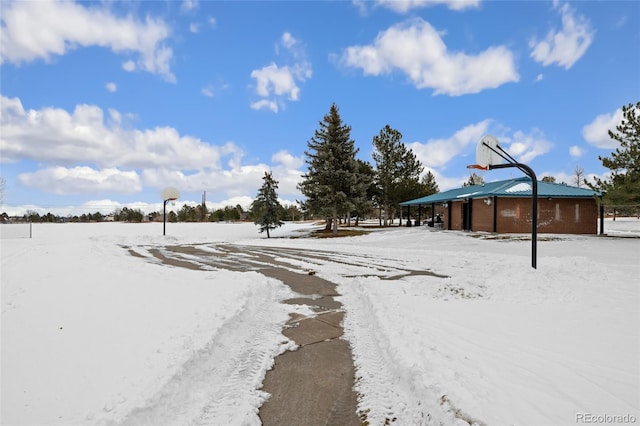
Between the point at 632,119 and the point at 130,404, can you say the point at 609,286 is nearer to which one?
the point at 130,404

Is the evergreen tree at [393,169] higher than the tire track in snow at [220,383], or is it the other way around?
the evergreen tree at [393,169]

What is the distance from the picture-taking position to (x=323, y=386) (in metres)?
3.55

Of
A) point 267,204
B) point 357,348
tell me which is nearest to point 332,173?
point 267,204

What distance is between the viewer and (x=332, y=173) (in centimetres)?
2955

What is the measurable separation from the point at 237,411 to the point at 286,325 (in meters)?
2.49

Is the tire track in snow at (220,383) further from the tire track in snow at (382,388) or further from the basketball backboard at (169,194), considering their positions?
the basketball backboard at (169,194)

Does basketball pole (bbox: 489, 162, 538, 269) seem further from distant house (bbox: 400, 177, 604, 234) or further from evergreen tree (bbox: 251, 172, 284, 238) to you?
evergreen tree (bbox: 251, 172, 284, 238)

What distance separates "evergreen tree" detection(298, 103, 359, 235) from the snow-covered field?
2162 cm

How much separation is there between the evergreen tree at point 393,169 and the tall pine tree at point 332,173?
10547 mm

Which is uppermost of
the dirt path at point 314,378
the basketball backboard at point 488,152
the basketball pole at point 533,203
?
the basketball backboard at point 488,152

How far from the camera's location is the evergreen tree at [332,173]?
29.8m

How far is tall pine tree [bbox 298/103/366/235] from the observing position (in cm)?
2975

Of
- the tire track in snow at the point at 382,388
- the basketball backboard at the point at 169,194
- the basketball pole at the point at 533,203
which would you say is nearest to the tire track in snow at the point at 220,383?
the tire track in snow at the point at 382,388

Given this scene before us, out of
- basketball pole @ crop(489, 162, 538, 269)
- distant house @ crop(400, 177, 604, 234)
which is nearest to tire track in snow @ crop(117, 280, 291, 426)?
basketball pole @ crop(489, 162, 538, 269)
